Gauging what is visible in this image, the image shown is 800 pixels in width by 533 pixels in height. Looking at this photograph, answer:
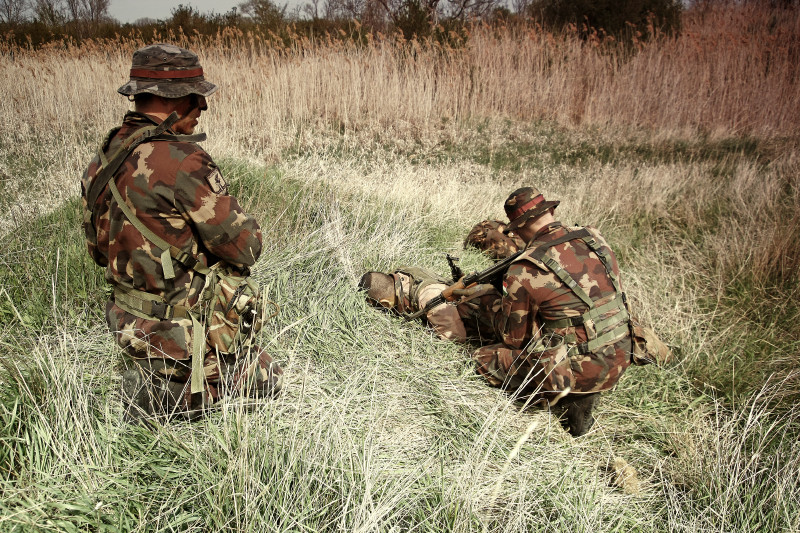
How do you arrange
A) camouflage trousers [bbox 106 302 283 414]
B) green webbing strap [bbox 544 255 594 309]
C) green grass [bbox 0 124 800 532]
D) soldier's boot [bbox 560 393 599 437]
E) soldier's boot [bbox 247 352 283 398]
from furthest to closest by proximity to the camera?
soldier's boot [bbox 560 393 599 437] < green webbing strap [bbox 544 255 594 309] < soldier's boot [bbox 247 352 283 398] < camouflage trousers [bbox 106 302 283 414] < green grass [bbox 0 124 800 532]

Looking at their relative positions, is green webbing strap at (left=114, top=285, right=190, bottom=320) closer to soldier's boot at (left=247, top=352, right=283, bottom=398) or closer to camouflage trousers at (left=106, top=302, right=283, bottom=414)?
camouflage trousers at (left=106, top=302, right=283, bottom=414)

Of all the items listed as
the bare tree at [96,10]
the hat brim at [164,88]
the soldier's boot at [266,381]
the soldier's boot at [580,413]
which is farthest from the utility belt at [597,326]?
the bare tree at [96,10]

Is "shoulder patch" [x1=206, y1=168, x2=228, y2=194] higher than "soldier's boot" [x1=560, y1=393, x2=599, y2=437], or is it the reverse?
"shoulder patch" [x1=206, y1=168, x2=228, y2=194]

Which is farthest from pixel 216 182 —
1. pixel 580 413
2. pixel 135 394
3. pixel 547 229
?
pixel 580 413

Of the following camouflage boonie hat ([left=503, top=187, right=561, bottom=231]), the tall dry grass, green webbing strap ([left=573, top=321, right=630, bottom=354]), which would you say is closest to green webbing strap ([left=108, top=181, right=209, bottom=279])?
camouflage boonie hat ([left=503, top=187, right=561, bottom=231])

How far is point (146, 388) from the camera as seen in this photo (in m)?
2.03

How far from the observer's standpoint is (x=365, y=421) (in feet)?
7.45

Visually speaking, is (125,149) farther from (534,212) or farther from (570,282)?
(570,282)

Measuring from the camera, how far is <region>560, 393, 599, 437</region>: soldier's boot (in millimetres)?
2771

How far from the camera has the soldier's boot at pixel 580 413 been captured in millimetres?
2771

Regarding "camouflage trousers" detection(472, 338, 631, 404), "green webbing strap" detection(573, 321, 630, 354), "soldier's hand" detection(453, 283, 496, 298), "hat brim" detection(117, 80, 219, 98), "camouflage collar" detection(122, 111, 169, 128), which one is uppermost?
"hat brim" detection(117, 80, 219, 98)

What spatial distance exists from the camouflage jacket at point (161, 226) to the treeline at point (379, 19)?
8032mm

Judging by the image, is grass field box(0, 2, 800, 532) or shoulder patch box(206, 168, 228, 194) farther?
shoulder patch box(206, 168, 228, 194)

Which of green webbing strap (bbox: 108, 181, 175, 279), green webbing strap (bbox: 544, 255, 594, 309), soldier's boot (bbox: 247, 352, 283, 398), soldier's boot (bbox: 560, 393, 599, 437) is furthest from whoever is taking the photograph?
soldier's boot (bbox: 560, 393, 599, 437)
